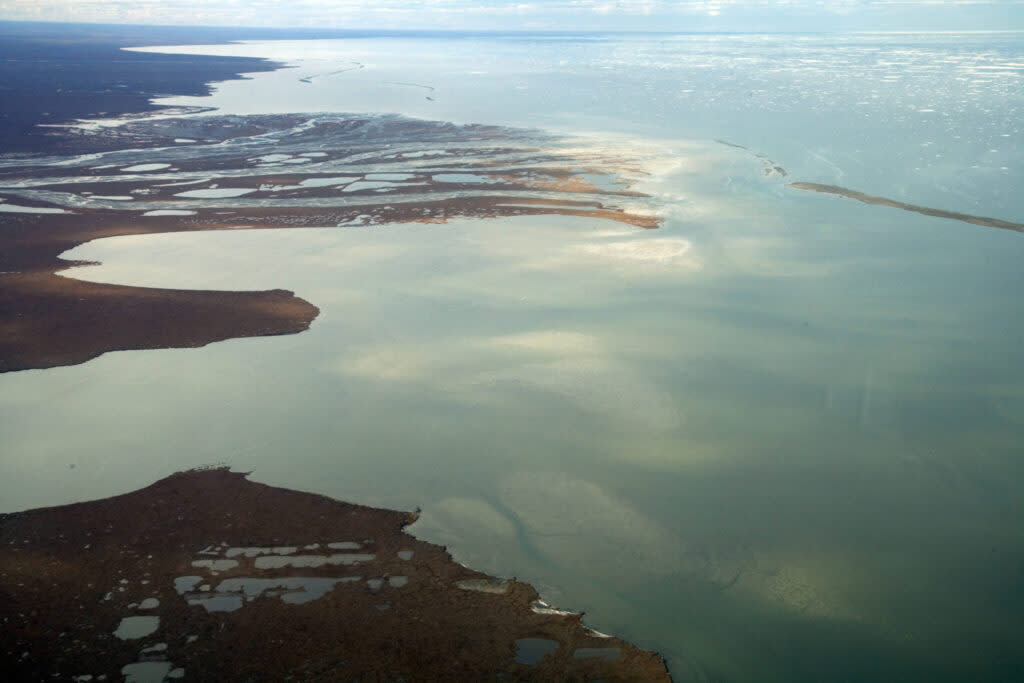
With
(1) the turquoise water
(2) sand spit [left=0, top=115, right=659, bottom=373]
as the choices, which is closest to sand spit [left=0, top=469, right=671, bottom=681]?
(1) the turquoise water

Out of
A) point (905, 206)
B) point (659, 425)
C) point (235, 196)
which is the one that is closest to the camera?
point (659, 425)

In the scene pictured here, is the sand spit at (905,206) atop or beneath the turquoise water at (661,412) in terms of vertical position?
atop

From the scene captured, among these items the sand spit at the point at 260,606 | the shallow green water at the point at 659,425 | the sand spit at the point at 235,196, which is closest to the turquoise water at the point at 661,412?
the shallow green water at the point at 659,425

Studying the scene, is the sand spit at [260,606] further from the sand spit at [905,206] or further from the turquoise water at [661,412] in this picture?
the sand spit at [905,206]

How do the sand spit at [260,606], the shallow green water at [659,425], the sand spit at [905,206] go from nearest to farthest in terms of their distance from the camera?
the sand spit at [260,606] < the shallow green water at [659,425] < the sand spit at [905,206]

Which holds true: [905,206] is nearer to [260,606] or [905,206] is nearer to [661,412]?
[661,412]

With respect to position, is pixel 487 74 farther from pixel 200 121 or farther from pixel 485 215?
pixel 485 215

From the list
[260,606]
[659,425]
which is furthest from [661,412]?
[260,606]

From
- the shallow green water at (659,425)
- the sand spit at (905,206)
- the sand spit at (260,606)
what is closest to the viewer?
the sand spit at (260,606)
